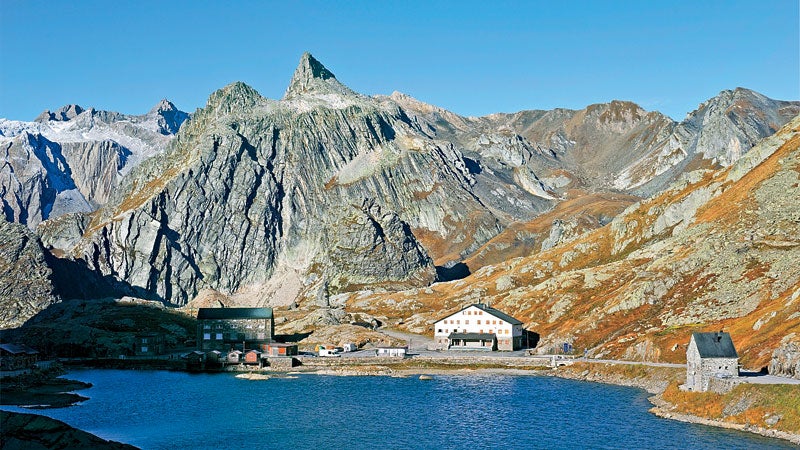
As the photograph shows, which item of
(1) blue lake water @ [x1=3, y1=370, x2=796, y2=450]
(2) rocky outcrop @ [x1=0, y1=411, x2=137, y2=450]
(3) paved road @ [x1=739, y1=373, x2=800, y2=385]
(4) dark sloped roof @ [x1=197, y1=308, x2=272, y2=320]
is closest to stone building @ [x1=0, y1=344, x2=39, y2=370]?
(1) blue lake water @ [x1=3, y1=370, x2=796, y2=450]

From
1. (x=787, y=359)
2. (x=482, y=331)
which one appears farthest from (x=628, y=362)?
(x=482, y=331)

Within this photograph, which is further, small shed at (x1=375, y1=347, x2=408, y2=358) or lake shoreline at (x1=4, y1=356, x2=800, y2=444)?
small shed at (x1=375, y1=347, x2=408, y2=358)

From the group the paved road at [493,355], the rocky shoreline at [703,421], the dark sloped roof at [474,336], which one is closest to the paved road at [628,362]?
the paved road at [493,355]

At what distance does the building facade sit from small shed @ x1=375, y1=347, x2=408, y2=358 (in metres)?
34.5

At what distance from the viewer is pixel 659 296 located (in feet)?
493

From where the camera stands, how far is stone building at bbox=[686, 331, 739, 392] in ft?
314

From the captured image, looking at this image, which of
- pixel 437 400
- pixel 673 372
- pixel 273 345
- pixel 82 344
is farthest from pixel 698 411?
pixel 82 344

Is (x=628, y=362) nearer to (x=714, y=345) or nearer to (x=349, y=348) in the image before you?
(x=714, y=345)

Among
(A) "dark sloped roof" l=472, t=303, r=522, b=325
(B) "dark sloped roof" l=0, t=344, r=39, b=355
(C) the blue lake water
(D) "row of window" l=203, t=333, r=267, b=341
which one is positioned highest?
(A) "dark sloped roof" l=472, t=303, r=522, b=325

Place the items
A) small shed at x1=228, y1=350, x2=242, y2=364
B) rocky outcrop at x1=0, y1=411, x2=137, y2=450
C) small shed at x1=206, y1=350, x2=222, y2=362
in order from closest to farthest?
rocky outcrop at x1=0, y1=411, x2=137, y2=450 → small shed at x1=206, y1=350, x2=222, y2=362 → small shed at x1=228, y1=350, x2=242, y2=364

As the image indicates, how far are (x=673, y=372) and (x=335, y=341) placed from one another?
308 feet

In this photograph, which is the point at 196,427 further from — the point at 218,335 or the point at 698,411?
the point at 218,335

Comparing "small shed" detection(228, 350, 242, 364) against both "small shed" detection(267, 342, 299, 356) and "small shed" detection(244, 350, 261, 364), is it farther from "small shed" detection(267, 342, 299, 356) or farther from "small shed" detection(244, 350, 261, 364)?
"small shed" detection(267, 342, 299, 356)

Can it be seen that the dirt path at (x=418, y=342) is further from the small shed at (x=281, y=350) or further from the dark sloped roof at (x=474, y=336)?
the small shed at (x=281, y=350)
